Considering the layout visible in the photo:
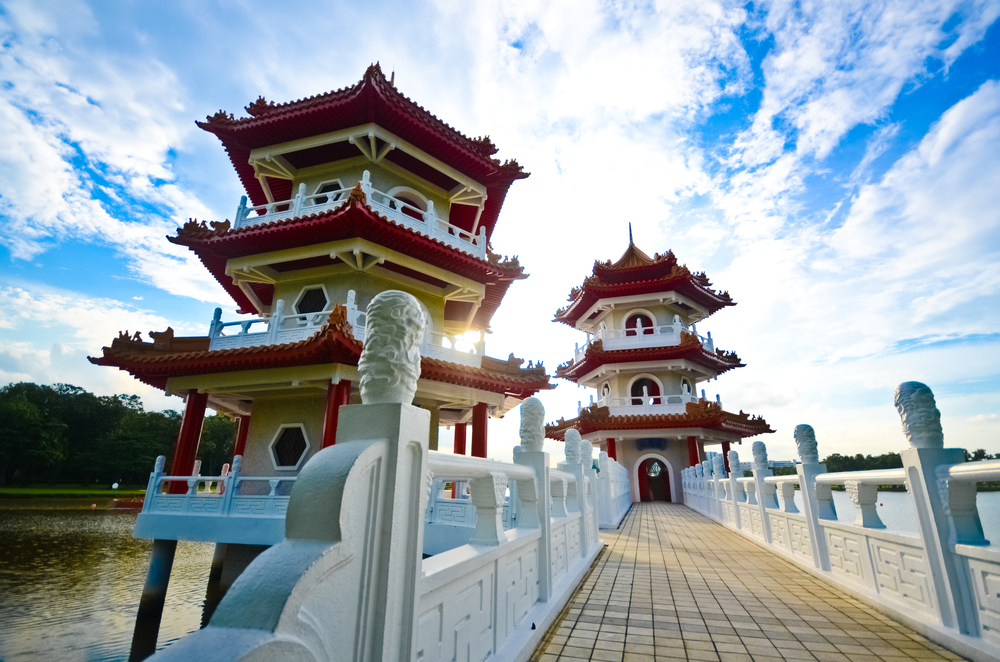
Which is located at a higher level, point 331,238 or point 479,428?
point 331,238

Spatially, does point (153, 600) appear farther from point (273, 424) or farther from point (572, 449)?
point (572, 449)

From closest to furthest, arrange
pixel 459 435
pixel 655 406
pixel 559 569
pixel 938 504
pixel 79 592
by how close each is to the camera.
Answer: pixel 938 504
pixel 559 569
pixel 79 592
pixel 459 435
pixel 655 406

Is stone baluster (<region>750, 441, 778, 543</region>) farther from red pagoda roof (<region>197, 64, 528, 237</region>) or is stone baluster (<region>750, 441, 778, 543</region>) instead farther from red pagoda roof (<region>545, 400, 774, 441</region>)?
red pagoda roof (<region>545, 400, 774, 441</region>)

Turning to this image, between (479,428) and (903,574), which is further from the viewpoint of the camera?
(479,428)

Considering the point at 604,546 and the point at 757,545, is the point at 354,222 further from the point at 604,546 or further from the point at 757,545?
the point at 757,545

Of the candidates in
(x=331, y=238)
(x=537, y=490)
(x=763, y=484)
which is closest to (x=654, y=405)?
(x=763, y=484)

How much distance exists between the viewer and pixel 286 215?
35.2 ft

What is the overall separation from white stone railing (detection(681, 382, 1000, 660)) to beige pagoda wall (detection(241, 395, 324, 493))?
8967 mm

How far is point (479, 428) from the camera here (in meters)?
11.2

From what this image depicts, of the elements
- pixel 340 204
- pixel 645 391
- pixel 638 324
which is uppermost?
pixel 638 324

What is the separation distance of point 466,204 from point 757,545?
11.1 meters

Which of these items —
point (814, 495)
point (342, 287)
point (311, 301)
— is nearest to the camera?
point (814, 495)

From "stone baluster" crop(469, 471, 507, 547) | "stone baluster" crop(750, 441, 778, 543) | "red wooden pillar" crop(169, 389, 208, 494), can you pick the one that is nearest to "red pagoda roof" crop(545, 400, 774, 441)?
"stone baluster" crop(750, 441, 778, 543)

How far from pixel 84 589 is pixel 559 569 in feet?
42.4
